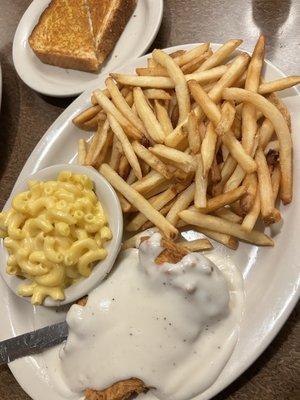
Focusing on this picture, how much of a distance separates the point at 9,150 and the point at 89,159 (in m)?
0.71

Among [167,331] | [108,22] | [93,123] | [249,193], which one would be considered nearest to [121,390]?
[167,331]

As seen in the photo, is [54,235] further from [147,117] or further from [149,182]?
[147,117]

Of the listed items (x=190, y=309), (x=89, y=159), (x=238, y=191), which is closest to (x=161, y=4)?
(x=89, y=159)

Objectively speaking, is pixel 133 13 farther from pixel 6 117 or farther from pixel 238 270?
pixel 238 270

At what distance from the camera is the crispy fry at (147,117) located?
5.90ft

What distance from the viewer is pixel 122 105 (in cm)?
191

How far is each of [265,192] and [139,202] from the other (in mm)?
444

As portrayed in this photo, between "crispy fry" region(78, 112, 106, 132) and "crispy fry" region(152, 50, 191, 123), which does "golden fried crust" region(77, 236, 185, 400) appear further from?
"crispy fry" region(78, 112, 106, 132)

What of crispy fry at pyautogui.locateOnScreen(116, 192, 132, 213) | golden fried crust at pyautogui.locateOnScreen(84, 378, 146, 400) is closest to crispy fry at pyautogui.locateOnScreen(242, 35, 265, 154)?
crispy fry at pyautogui.locateOnScreen(116, 192, 132, 213)

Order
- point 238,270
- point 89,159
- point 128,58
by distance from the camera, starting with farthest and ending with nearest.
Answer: point 128,58 → point 89,159 → point 238,270

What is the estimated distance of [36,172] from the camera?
6.81 ft

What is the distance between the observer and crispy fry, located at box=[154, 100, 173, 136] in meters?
1.81

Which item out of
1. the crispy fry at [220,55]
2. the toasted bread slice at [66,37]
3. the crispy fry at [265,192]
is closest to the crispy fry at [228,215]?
the crispy fry at [265,192]

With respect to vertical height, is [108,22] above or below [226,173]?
above
